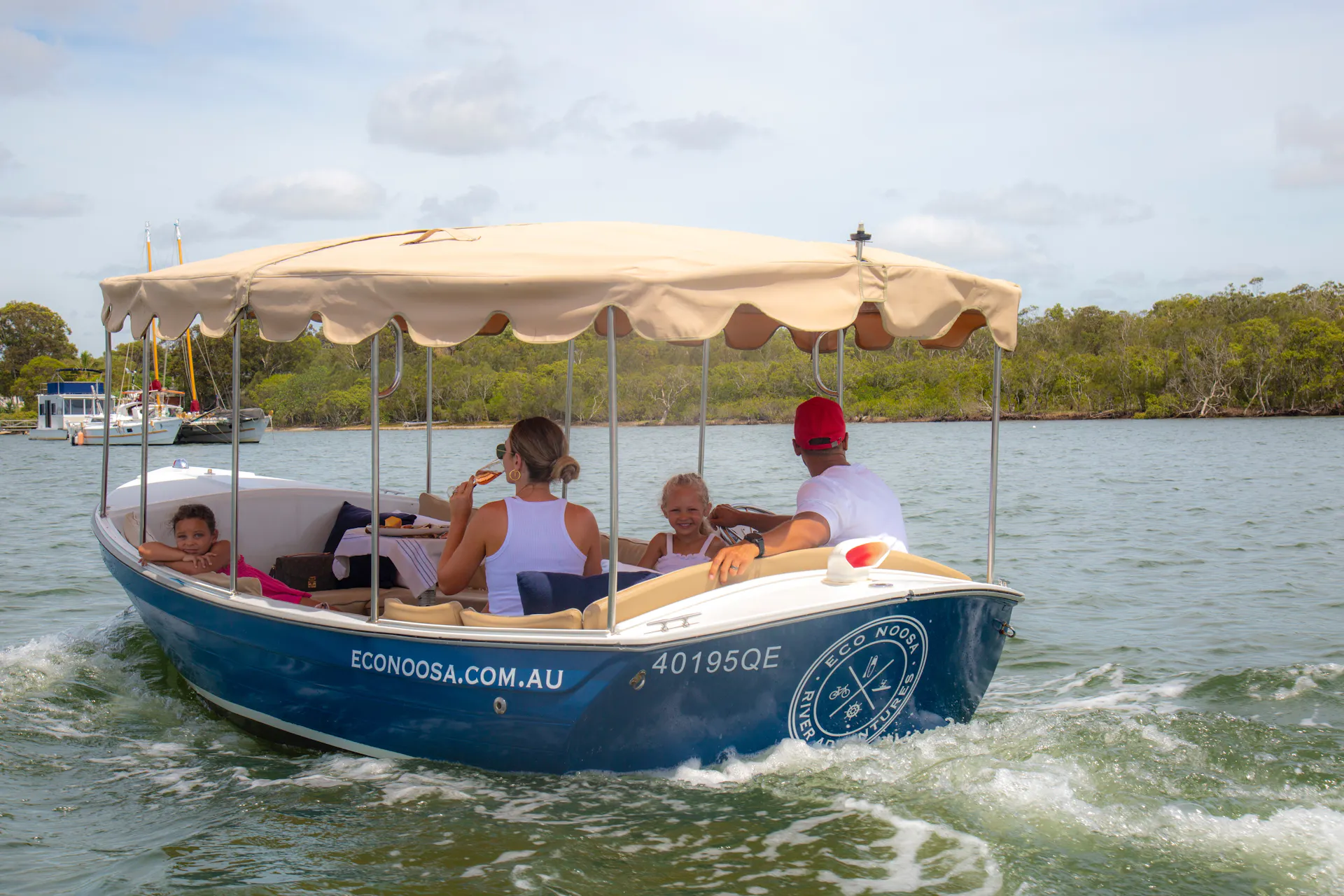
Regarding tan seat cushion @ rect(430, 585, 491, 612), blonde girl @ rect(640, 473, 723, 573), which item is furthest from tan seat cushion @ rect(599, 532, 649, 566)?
blonde girl @ rect(640, 473, 723, 573)

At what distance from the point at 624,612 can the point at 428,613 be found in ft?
2.88

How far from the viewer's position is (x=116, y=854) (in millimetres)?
4688

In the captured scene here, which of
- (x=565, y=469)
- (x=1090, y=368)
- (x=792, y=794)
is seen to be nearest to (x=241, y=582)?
(x=565, y=469)

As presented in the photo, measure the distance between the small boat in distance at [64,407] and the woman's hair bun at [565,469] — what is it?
62.2 meters

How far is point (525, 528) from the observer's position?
4918 mm

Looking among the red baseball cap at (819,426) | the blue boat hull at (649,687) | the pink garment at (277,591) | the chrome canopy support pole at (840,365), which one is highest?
the chrome canopy support pole at (840,365)

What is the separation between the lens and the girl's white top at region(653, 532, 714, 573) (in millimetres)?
5414

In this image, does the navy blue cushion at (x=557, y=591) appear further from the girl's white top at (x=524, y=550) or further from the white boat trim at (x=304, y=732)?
the white boat trim at (x=304, y=732)

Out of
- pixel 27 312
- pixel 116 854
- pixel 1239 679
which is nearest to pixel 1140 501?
pixel 1239 679

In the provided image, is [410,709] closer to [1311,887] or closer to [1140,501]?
[1311,887]

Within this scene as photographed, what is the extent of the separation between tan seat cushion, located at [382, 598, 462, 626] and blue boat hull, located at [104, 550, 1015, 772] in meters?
0.10

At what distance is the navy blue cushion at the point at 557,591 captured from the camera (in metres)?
4.75

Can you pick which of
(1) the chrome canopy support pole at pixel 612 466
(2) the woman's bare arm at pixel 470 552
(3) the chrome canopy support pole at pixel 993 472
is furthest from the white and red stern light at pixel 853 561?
(2) the woman's bare arm at pixel 470 552

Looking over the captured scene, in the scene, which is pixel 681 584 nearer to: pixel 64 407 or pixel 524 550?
pixel 524 550
